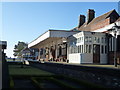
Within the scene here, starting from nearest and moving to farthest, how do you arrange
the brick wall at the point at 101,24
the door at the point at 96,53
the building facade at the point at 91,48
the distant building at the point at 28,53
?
the building facade at the point at 91,48, the door at the point at 96,53, the brick wall at the point at 101,24, the distant building at the point at 28,53

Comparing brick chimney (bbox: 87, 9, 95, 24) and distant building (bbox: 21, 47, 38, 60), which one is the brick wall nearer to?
brick chimney (bbox: 87, 9, 95, 24)

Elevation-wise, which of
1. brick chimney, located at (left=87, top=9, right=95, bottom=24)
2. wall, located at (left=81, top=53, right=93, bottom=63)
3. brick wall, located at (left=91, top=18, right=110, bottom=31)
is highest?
brick chimney, located at (left=87, top=9, right=95, bottom=24)

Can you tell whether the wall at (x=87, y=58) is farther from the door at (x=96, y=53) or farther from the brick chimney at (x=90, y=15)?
the brick chimney at (x=90, y=15)

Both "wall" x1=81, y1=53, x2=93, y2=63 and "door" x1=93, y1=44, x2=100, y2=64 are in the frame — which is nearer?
"wall" x1=81, y1=53, x2=93, y2=63

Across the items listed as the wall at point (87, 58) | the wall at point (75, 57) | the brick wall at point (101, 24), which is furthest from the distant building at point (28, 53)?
the brick wall at point (101, 24)

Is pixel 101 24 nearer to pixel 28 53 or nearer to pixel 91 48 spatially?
pixel 91 48

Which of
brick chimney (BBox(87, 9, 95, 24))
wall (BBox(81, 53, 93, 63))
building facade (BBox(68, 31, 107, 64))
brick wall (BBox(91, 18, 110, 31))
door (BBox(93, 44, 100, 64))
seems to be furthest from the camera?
brick chimney (BBox(87, 9, 95, 24))

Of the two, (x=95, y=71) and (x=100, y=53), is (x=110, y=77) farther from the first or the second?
(x=100, y=53)

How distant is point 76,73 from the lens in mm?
14523

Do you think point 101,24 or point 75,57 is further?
point 101,24

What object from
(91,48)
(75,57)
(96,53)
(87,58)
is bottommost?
(87,58)

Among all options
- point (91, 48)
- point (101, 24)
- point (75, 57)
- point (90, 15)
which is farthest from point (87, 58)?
point (90, 15)

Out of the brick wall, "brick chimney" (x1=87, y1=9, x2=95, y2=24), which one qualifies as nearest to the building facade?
the brick wall

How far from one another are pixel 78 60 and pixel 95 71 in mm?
19875
